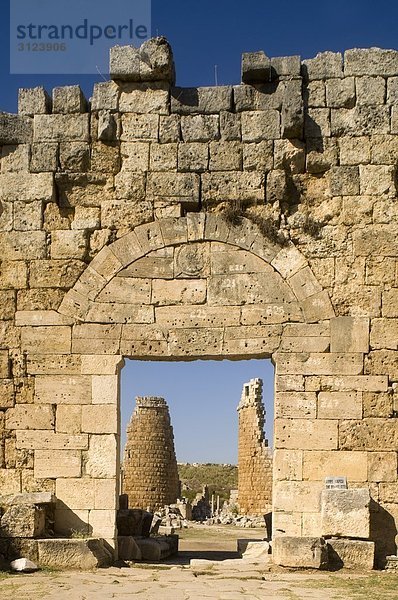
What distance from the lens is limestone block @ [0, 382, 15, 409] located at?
9.48 metres

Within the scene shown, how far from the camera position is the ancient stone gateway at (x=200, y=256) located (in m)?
9.16

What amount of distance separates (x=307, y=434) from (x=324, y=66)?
14.6 feet

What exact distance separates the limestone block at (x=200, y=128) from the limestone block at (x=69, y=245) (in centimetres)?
177

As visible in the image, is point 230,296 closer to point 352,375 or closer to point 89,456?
point 352,375

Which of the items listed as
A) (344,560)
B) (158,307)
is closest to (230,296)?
(158,307)

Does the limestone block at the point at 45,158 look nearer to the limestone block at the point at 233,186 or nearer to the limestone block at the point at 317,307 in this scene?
the limestone block at the point at 233,186

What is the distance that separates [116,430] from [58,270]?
209cm

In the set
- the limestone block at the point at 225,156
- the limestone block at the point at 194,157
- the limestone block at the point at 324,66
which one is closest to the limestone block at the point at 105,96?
the limestone block at the point at 194,157

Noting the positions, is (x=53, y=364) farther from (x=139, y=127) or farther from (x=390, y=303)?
(x=390, y=303)

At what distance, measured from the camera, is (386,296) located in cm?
936

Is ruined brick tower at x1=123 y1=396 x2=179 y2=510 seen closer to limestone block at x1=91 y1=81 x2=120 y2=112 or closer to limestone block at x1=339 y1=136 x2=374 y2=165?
limestone block at x1=91 y1=81 x2=120 y2=112

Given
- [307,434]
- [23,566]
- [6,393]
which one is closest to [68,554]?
[23,566]

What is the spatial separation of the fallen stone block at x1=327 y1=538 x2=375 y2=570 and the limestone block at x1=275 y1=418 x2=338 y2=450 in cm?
110

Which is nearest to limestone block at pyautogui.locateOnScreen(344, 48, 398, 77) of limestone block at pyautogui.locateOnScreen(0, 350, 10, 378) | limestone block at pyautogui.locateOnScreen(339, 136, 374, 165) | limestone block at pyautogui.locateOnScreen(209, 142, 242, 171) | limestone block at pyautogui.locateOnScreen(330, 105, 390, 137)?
limestone block at pyautogui.locateOnScreen(330, 105, 390, 137)
